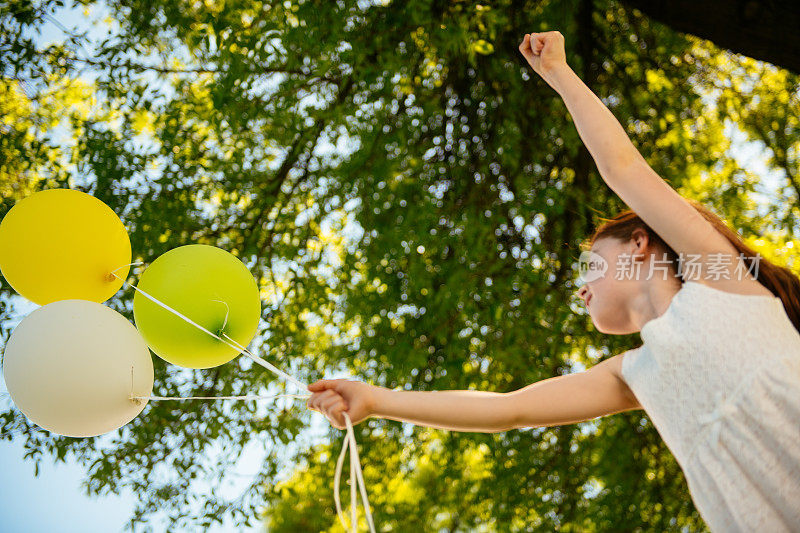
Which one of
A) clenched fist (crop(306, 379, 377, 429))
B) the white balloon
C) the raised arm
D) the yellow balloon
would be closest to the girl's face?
the raised arm

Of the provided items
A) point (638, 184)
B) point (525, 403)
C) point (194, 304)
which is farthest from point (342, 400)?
point (638, 184)

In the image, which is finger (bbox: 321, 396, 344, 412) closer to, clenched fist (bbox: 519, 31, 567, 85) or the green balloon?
the green balloon

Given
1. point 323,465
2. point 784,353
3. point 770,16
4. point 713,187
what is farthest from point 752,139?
point 784,353

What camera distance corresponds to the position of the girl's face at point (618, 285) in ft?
5.51

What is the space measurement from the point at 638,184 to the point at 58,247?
4.98 feet

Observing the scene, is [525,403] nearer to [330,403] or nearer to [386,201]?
[330,403]

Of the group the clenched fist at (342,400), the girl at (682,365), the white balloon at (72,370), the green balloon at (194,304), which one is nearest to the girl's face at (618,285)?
the girl at (682,365)

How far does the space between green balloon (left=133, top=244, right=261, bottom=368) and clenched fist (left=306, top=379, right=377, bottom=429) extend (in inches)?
18.6

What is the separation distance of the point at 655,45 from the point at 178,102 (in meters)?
2.89

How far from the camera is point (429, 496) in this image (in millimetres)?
4891

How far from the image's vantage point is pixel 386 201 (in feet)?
13.2

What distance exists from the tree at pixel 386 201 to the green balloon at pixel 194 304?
141cm

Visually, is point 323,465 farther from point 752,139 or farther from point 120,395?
point 752,139

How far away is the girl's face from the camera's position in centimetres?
168
